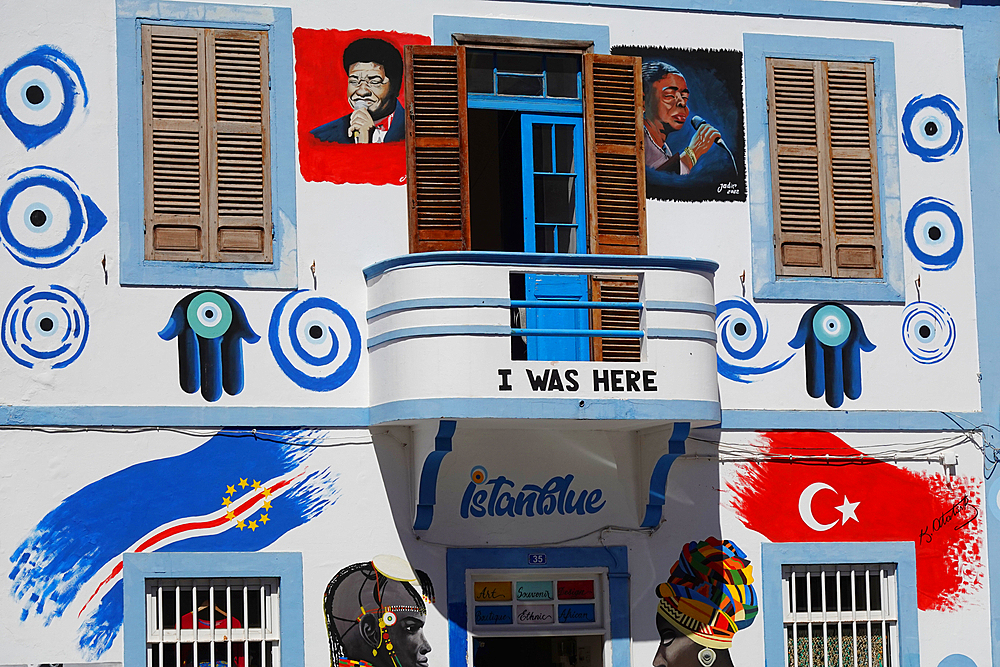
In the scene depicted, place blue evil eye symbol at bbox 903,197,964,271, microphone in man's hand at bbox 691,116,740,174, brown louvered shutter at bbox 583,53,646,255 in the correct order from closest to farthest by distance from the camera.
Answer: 1. brown louvered shutter at bbox 583,53,646,255
2. microphone in man's hand at bbox 691,116,740,174
3. blue evil eye symbol at bbox 903,197,964,271

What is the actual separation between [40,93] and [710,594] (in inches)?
276

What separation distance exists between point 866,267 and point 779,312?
934 millimetres

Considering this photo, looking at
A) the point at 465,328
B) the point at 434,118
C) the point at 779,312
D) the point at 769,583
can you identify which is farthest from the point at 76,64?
the point at 769,583

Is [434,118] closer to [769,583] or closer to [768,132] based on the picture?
[768,132]

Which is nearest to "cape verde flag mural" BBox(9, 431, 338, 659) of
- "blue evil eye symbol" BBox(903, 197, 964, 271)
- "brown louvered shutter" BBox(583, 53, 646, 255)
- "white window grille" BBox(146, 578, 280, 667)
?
"white window grille" BBox(146, 578, 280, 667)

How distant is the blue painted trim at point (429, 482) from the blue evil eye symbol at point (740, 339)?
8.98 feet

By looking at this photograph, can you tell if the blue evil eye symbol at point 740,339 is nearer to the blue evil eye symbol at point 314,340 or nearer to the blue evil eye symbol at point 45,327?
the blue evil eye symbol at point 314,340

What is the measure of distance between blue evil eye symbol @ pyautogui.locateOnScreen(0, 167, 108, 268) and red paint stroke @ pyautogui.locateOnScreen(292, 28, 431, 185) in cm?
184

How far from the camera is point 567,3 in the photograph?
14047mm

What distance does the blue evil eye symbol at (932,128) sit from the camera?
14562 millimetres

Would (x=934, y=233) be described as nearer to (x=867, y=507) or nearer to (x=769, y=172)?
(x=769, y=172)

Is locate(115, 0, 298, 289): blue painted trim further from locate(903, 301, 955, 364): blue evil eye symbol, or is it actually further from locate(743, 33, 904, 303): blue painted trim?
locate(903, 301, 955, 364): blue evil eye symbol

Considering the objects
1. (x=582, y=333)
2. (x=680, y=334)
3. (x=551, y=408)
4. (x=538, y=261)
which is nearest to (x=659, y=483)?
(x=680, y=334)

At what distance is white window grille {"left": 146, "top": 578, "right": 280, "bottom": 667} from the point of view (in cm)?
1265
